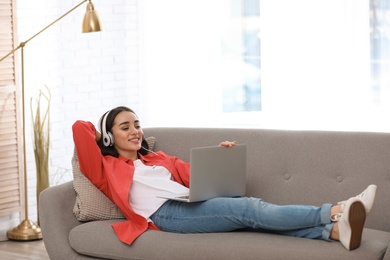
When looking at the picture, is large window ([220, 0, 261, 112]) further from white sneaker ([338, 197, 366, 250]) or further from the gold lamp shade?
white sneaker ([338, 197, 366, 250])

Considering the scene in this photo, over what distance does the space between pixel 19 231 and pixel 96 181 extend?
1477 millimetres

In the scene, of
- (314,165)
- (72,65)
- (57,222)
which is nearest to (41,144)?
(72,65)

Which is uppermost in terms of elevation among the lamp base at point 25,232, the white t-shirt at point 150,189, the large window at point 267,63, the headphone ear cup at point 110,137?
the large window at point 267,63

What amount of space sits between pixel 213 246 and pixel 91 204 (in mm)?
731

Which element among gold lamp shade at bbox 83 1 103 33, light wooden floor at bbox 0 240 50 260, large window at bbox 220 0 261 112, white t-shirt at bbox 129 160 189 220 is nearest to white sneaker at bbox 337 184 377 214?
white t-shirt at bbox 129 160 189 220

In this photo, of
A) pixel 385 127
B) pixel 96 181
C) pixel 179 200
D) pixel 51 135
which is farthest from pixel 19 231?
pixel 385 127

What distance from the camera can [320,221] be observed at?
3512mm

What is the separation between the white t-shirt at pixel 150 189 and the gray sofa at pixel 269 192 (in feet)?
0.51

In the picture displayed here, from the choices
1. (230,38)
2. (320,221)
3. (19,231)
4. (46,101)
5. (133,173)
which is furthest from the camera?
(230,38)

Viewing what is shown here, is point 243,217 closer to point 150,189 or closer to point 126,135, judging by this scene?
point 150,189

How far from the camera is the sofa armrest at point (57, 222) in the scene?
395 centimetres

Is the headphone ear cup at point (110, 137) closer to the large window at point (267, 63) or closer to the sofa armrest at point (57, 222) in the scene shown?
the sofa armrest at point (57, 222)

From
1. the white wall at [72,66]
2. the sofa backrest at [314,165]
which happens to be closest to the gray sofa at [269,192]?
the sofa backrest at [314,165]

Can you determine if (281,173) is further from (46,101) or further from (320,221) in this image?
(46,101)
